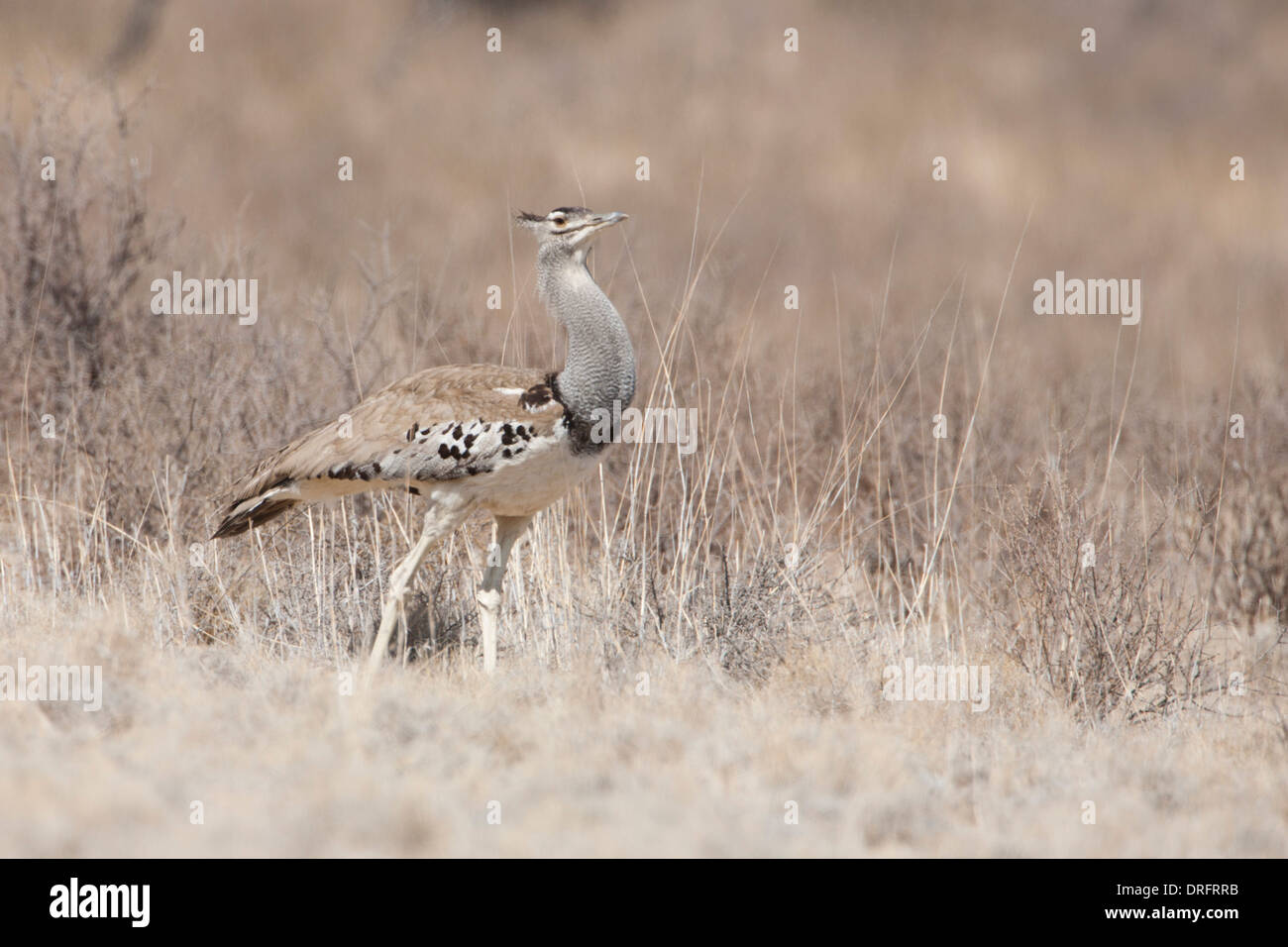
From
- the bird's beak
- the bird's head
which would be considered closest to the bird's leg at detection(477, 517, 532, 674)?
the bird's head

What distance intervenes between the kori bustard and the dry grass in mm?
328

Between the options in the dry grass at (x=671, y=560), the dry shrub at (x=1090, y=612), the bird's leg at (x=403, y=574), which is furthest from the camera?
the dry shrub at (x=1090, y=612)

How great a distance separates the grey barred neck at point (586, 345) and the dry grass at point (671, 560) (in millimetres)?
352

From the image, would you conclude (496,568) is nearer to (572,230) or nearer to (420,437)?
(420,437)

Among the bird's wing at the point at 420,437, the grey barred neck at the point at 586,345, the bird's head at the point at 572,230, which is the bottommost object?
the bird's wing at the point at 420,437

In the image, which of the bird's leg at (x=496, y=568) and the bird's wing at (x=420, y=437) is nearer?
the bird's wing at (x=420, y=437)

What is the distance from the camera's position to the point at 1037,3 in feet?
74.2

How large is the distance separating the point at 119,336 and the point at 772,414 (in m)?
3.63

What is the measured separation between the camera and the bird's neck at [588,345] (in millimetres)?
4879

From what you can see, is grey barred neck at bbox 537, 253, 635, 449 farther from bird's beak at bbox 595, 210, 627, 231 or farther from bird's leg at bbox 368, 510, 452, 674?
bird's leg at bbox 368, 510, 452, 674

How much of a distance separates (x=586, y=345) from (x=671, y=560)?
6.59 ft

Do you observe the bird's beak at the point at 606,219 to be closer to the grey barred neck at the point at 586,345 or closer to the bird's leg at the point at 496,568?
the grey barred neck at the point at 586,345

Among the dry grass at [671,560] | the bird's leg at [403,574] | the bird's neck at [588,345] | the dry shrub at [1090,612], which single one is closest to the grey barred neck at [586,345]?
the bird's neck at [588,345]

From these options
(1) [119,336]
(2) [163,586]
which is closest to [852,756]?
(2) [163,586]
